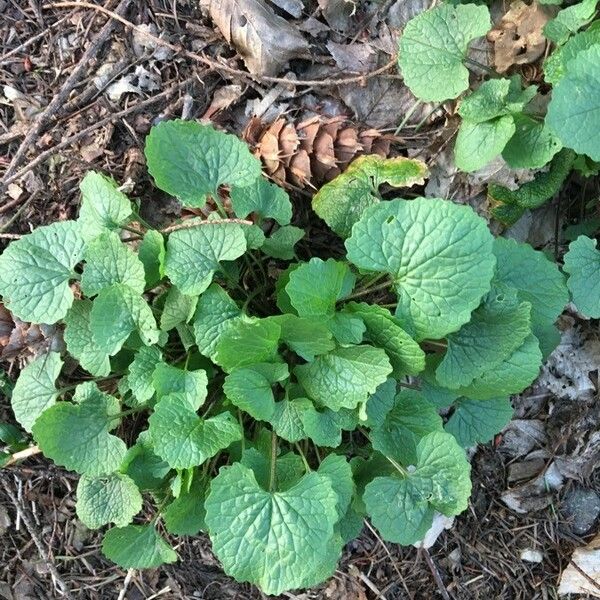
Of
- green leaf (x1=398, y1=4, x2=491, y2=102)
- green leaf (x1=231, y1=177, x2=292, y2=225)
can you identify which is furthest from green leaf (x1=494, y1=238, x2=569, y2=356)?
green leaf (x1=231, y1=177, x2=292, y2=225)

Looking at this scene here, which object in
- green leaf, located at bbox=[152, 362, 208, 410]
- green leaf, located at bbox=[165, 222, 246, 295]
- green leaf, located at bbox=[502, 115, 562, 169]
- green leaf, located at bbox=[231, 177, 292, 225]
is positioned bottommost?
green leaf, located at bbox=[152, 362, 208, 410]

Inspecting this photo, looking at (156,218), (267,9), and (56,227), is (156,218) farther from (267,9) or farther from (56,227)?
(267,9)

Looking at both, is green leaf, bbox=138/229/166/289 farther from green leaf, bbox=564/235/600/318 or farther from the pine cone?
green leaf, bbox=564/235/600/318

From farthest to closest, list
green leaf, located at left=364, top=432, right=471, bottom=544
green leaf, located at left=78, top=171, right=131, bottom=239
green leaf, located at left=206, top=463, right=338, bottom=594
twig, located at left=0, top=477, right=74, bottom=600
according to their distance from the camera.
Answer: twig, located at left=0, top=477, right=74, bottom=600
green leaf, located at left=78, top=171, right=131, bottom=239
green leaf, located at left=364, top=432, right=471, bottom=544
green leaf, located at left=206, top=463, right=338, bottom=594

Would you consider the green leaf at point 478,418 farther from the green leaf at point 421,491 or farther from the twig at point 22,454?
the twig at point 22,454

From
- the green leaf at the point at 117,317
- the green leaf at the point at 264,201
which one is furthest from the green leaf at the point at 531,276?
the green leaf at the point at 117,317

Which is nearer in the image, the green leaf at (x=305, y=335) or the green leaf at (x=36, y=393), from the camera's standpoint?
the green leaf at (x=305, y=335)

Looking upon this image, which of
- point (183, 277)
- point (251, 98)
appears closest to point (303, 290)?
point (183, 277)

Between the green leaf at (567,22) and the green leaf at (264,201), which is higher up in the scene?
the green leaf at (567,22)
